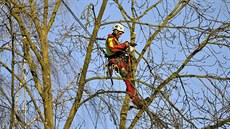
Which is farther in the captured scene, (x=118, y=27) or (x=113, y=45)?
(x=118, y=27)

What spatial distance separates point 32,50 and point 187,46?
80.8 inches

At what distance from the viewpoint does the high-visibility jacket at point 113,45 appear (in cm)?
880

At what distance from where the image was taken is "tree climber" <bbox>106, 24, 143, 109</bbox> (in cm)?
823

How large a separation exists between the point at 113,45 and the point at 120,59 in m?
0.43

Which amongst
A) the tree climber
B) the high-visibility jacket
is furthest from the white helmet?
the high-visibility jacket

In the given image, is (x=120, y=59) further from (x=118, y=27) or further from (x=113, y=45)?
(x=118, y=27)

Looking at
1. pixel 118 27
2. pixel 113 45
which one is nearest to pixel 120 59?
pixel 113 45

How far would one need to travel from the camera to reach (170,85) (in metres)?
8.17

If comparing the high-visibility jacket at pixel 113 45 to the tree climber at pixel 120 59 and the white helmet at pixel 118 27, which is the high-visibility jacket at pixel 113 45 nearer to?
the tree climber at pixel 120 59

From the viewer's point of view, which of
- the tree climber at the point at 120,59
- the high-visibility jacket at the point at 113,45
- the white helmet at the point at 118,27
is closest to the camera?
the tree climber at the point at 120,59

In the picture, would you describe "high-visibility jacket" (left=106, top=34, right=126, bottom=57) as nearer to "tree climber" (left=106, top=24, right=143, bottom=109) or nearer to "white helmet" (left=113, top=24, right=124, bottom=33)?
"tree climber" (left=106, top=24, right=143, bottom=109)

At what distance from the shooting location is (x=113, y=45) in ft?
29.8

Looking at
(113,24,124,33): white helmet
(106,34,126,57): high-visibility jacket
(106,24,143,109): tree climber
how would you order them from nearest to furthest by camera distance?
(106,24,143,109): tree climber, (106,34,126,57): high-visibility jacket, (113,24,124,33): white helmet

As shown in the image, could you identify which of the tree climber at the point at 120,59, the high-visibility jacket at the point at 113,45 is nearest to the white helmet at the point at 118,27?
the tree climber at the point at 120,59
